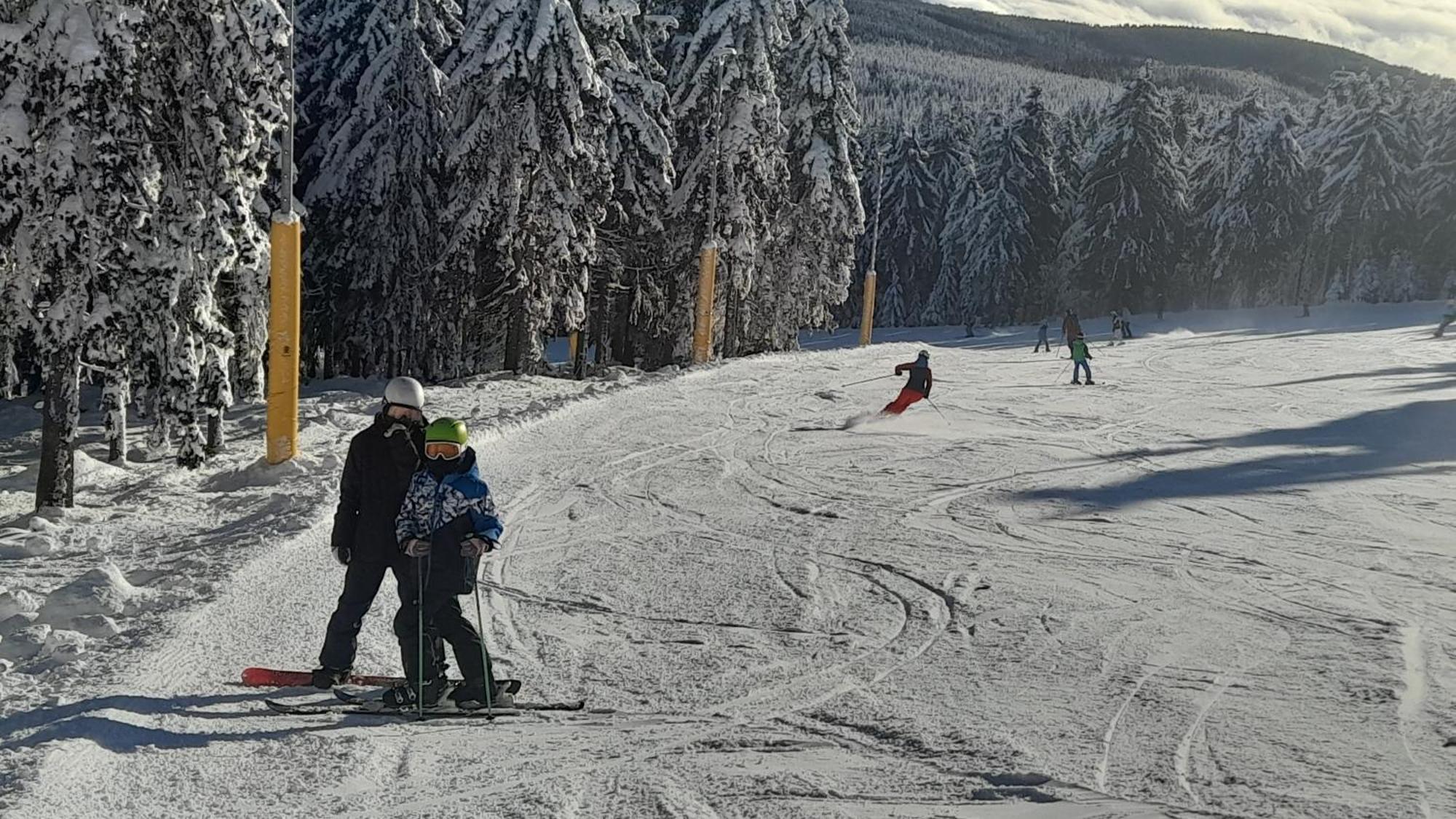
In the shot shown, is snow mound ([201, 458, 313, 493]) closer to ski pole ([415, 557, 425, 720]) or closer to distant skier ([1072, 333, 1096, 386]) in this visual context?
ski pole ([415, 557, 425, 720])

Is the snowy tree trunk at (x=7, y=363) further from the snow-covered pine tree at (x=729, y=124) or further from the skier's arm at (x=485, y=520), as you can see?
the snow-covered pine tree at (x=729, y=124)

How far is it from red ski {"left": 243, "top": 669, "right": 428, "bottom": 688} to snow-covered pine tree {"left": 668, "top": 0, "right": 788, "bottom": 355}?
26.3 metres

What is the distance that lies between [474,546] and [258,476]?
328 inches

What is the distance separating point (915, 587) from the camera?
33.6 feet

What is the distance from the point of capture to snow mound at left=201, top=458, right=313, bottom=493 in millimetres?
13703

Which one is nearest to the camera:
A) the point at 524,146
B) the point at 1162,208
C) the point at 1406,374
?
the point at 524,146

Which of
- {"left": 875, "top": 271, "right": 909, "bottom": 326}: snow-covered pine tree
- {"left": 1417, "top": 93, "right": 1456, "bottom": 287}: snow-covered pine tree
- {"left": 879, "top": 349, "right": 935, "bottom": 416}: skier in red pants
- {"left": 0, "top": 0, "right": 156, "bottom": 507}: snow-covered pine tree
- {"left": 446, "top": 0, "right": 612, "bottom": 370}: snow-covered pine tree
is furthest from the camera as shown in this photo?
{"left": 875, "top": 271, "right": 909, "bottom": 326}: snow-covered pine tree

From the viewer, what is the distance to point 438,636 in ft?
22.8

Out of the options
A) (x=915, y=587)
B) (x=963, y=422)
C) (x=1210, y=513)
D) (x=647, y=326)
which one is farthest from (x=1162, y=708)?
(x=647, y=326)

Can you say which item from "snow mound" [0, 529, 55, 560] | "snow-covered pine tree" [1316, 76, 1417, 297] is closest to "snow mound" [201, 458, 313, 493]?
"snow mound" [0, 529, 55, 560]

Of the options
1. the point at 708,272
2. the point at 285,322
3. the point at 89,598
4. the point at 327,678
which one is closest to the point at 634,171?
the point at 708,272

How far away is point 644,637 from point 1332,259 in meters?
73.4

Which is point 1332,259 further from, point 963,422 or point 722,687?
point 722,687

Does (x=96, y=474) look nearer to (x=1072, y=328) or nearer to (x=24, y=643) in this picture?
(x=24, y=643)
